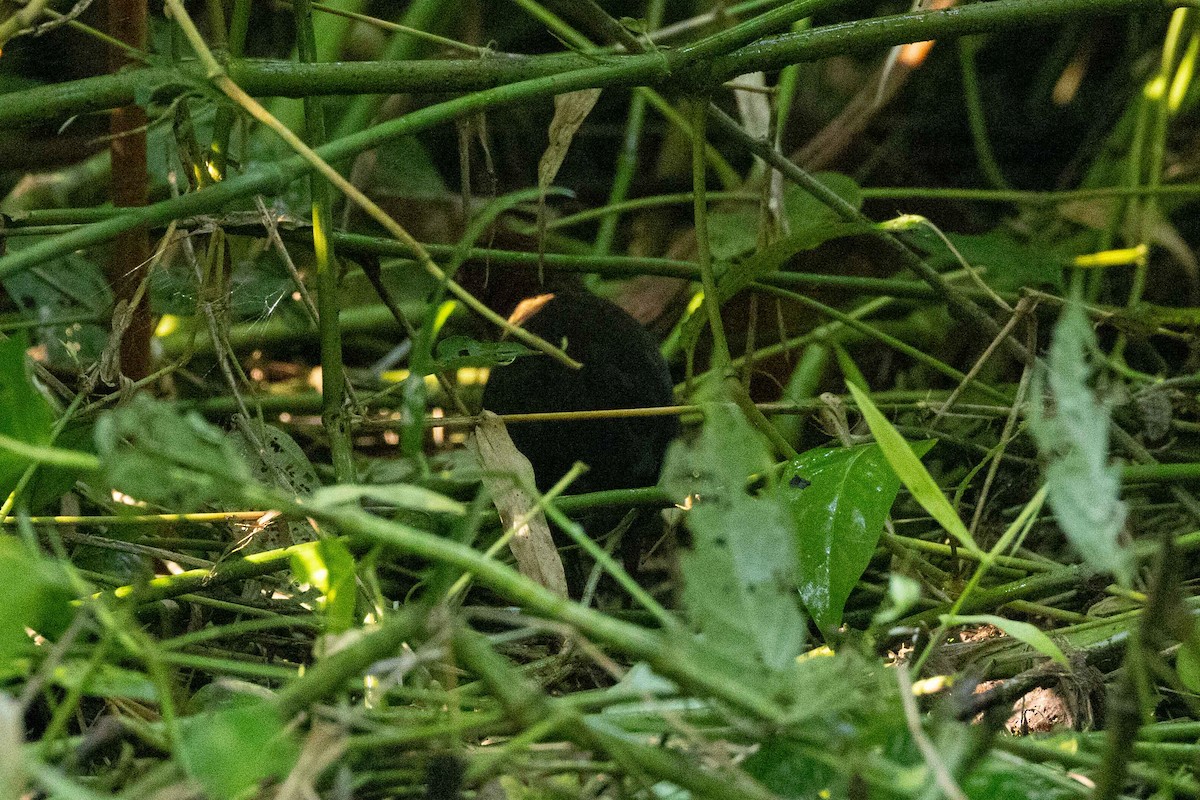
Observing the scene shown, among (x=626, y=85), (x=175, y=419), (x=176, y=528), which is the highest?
(x=626, y=85)

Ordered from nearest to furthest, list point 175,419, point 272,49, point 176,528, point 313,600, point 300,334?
1. point 175,419
2. point 313,600
3. point 176,528
4. point 300,334
5. point 272,49

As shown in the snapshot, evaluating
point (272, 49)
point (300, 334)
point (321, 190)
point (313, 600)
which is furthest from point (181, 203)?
point (272, 49)

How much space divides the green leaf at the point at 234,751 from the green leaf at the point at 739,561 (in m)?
0.17

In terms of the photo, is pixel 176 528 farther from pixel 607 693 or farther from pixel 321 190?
pixel 607 693

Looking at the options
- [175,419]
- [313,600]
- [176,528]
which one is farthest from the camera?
[176,528]

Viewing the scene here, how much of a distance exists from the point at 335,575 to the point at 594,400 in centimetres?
48

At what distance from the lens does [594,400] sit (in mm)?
1039

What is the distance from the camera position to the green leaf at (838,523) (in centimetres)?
73

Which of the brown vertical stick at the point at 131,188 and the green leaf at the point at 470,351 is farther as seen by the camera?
the brown vertical stick at the point at 131,188

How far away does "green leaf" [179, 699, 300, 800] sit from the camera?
0.41 m

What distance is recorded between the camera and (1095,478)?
1.51ft

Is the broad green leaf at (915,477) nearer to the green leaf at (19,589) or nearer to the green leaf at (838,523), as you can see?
the green leaf at (838,523)

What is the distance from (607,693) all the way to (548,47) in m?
1.73

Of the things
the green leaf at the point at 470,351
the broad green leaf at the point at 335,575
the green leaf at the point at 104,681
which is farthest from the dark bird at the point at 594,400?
the green leaf at the point at 104,681
